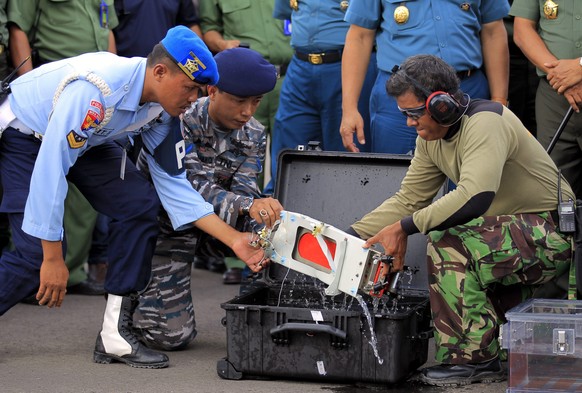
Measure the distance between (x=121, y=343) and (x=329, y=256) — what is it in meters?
1.08

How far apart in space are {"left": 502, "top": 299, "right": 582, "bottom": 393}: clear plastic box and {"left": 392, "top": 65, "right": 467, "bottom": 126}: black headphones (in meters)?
0.82

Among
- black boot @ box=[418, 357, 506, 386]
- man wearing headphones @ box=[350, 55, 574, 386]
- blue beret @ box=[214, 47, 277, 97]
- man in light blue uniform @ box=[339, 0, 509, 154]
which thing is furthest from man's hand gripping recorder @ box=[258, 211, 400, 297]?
man in light blue uniform @ box=[339, 0, 509, 154]

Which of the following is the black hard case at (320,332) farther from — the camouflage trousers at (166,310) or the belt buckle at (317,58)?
the belt buckle at (317,58)

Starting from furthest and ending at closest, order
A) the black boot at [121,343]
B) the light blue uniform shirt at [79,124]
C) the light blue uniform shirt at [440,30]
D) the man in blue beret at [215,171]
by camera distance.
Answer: the light blue uniform shirt at [440,30]
the man in blue beret at [215,171]
the black boot at [121,343]
the light blue uniform shirt at [79,124]

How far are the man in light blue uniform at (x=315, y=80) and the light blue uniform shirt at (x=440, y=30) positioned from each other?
54cm

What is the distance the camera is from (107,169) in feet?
16.0

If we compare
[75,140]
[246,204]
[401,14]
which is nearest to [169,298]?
[246,204]

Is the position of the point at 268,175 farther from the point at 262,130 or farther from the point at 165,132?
the point at 165,132

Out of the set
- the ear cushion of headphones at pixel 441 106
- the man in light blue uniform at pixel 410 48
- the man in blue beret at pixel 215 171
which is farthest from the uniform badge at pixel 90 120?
the man in light blue uniform at pixel 410 48

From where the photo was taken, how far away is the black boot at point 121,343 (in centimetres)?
492

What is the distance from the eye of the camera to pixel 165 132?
4965mm

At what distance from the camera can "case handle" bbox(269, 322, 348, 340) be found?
4.47 m

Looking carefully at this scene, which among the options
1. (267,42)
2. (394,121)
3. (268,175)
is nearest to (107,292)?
(394,121)

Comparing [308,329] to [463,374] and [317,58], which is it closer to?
[463,374]
